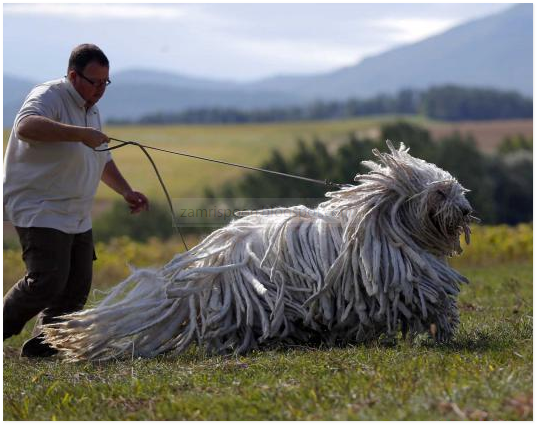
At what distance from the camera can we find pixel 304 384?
5.09 m

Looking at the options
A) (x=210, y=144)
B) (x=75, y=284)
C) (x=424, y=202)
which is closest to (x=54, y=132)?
(x=75, y=284)

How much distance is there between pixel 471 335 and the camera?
21.7 feet

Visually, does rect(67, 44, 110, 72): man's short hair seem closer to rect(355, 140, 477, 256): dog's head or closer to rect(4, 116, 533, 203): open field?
rect(355, 140, 477, 256): dog's head

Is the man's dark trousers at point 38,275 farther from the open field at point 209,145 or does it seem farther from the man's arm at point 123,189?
the open field at point 209,145

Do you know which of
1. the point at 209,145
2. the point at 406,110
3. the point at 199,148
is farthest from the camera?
the point at 406,110

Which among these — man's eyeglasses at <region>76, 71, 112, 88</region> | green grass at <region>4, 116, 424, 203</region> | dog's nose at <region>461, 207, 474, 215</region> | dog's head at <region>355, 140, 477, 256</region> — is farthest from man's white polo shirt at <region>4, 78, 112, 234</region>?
green grass at <region>4, 116, 424, 203</region>

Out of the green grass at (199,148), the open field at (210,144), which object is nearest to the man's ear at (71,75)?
the green grass at (199,148)

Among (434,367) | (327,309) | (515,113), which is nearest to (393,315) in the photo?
(327,309)

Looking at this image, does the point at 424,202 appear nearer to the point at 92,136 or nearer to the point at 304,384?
the point at 304,384

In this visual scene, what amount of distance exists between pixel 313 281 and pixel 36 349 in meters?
2.09

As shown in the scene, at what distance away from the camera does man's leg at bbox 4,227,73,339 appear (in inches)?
273

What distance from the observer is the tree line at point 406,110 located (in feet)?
339

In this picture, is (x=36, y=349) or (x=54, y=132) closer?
(x=54, y=132)

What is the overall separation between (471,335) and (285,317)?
3.82ft
